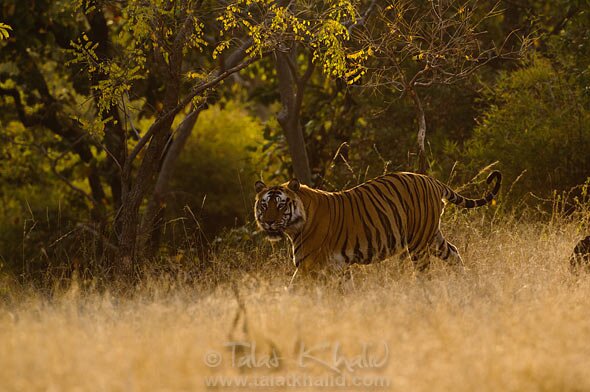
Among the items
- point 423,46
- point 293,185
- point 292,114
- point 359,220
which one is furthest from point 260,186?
point 423,46

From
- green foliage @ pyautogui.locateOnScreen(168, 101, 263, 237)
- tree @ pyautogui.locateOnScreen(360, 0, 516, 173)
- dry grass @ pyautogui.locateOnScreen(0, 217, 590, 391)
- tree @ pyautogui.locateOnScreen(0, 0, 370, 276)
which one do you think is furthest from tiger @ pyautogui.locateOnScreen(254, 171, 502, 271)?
green foliage @ pyautogui.locateOnScreen(168, 101, 263, 237)

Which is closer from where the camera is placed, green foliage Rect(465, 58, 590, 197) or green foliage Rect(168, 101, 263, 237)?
green foliage Rect(465, 58, 590, 197)

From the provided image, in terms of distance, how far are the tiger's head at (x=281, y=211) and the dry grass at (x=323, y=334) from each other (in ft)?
2.02

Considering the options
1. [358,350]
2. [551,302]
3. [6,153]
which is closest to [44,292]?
[358,350]

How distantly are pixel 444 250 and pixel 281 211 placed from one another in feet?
6.39

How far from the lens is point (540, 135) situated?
1439cm

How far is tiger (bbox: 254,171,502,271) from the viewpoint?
29.6 feet

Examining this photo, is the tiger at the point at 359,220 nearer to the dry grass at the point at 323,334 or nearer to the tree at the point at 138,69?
the dry grass at the point at 323,334

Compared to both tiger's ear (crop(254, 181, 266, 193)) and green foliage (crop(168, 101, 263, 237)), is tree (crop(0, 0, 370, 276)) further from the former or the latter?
tiger's ear (crop(254, 181, 266, 193))

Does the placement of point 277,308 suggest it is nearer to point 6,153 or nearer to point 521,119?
point 521,119

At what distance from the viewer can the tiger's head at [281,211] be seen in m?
8.95

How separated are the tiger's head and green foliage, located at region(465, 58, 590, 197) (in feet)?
19.9

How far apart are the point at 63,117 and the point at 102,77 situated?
445 cm

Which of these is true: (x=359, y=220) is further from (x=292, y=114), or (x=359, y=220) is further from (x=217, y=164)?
(x=217, y=164)
